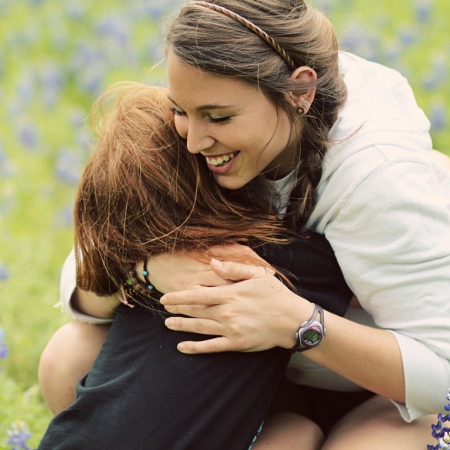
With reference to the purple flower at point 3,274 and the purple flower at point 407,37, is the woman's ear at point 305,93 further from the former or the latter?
the purple flower at point 407,37

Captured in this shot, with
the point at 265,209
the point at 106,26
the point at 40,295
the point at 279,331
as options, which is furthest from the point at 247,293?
the point at 106,26

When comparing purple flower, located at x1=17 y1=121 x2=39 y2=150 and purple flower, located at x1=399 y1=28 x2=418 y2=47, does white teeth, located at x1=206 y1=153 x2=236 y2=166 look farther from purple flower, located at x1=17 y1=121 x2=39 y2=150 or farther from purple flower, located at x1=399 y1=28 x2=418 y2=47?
purple flower, located at x1=399 y1=28 x2=418 y2=47

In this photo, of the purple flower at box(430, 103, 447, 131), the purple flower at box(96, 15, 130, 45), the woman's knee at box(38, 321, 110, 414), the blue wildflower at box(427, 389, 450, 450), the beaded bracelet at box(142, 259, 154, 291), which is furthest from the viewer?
the purple flower at box(96, 15, 130, 45)

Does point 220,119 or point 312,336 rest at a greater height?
point 220,119

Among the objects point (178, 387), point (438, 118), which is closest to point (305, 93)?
point (178, 387)

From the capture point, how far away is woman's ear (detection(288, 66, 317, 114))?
6.49 ft

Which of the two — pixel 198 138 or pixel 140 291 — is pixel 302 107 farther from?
pixel 140 291

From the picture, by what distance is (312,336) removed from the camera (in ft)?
6.40

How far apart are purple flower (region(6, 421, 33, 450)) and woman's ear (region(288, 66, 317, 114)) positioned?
1088mm

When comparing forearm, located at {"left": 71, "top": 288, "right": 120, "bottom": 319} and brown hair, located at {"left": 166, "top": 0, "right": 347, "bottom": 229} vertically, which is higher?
brown hair, located at {"left": 166, "top": 0, "right": 347, "bottom": 229}

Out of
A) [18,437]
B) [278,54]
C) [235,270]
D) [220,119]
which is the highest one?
[278,54]

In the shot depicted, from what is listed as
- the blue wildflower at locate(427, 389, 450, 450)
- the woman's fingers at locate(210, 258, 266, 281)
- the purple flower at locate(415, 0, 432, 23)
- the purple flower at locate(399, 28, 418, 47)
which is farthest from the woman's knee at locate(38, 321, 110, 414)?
the purple flower at locate(415, 0, 432, 23)

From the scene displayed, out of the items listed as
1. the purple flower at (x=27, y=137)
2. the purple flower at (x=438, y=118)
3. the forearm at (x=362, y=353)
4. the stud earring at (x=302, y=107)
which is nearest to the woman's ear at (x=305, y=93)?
the stud earring at (x=302, y=107)

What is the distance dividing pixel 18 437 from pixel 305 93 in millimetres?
1135
